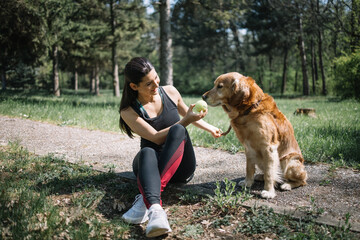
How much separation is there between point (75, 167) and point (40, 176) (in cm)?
55

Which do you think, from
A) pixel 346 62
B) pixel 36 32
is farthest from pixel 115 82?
pixel 346 62

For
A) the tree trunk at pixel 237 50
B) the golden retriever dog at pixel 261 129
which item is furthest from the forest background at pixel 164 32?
the golden retriever dog at pixel 261 129

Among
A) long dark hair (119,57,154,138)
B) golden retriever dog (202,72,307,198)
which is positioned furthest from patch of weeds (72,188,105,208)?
golden retriever dog (202,72,307,198)

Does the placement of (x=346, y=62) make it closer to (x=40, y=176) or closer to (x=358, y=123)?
(x=358, y=123)

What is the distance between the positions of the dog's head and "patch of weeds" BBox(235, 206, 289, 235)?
3.66 ft

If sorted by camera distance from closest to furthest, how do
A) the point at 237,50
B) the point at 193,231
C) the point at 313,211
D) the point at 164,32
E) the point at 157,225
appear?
the point at 157,225 < the point at 193,231 < the point at 313,211 < the point at 164,32 < the point at 237,50

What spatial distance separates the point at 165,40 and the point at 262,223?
30.3 ft

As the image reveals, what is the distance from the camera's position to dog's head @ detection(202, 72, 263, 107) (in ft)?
9.44

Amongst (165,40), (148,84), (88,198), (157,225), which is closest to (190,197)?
(157,225)

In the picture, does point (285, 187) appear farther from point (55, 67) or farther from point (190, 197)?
point (55, 67)

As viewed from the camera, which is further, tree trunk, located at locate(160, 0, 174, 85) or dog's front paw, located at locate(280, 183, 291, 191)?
tree trunk, located at locate(160, 0, 174, 85)

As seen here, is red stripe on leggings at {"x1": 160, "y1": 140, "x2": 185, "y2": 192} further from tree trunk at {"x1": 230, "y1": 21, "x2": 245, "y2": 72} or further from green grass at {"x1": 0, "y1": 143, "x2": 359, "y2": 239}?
tree trunk at {"x1": 230, "y1": 21, "x2": 245, "y2": 72}

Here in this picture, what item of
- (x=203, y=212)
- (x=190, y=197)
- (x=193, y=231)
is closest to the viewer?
(x=193, y=231)

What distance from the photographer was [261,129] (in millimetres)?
2852
